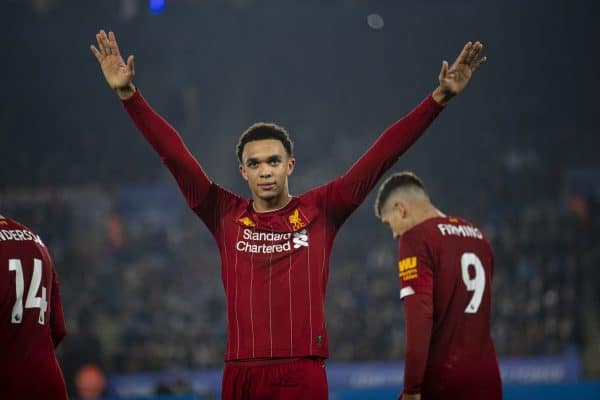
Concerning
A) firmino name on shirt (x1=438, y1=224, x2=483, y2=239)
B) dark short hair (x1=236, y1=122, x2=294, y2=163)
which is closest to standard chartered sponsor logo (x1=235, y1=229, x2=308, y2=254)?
dark short hair (x1=236, y1=122, x2=294, y2=163)

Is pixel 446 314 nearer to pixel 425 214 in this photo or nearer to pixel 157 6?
pixel 425 214

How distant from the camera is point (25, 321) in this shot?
3699 mm

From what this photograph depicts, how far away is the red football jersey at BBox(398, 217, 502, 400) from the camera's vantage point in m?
3.93

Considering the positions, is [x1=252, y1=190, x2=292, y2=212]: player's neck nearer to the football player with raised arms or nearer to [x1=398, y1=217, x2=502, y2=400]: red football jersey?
the football player with raised arms

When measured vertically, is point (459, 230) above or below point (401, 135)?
below

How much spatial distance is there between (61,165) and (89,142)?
948 mm

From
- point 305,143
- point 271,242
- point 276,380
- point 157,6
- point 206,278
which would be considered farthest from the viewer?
point 157,6

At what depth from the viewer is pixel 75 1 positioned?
1922cm

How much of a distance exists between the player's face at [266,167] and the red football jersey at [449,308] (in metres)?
0.92

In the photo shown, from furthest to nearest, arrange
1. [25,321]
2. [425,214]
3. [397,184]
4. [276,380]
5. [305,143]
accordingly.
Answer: [305,143], [397,184], [425,214], [25,321], [276,380]

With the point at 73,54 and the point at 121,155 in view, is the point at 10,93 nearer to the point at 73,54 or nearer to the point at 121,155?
the point at 73,54

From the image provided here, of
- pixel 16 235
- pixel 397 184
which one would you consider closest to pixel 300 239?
pixel 397 184

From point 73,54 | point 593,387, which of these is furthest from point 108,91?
point 593,387

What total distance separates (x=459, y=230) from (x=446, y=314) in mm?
441
